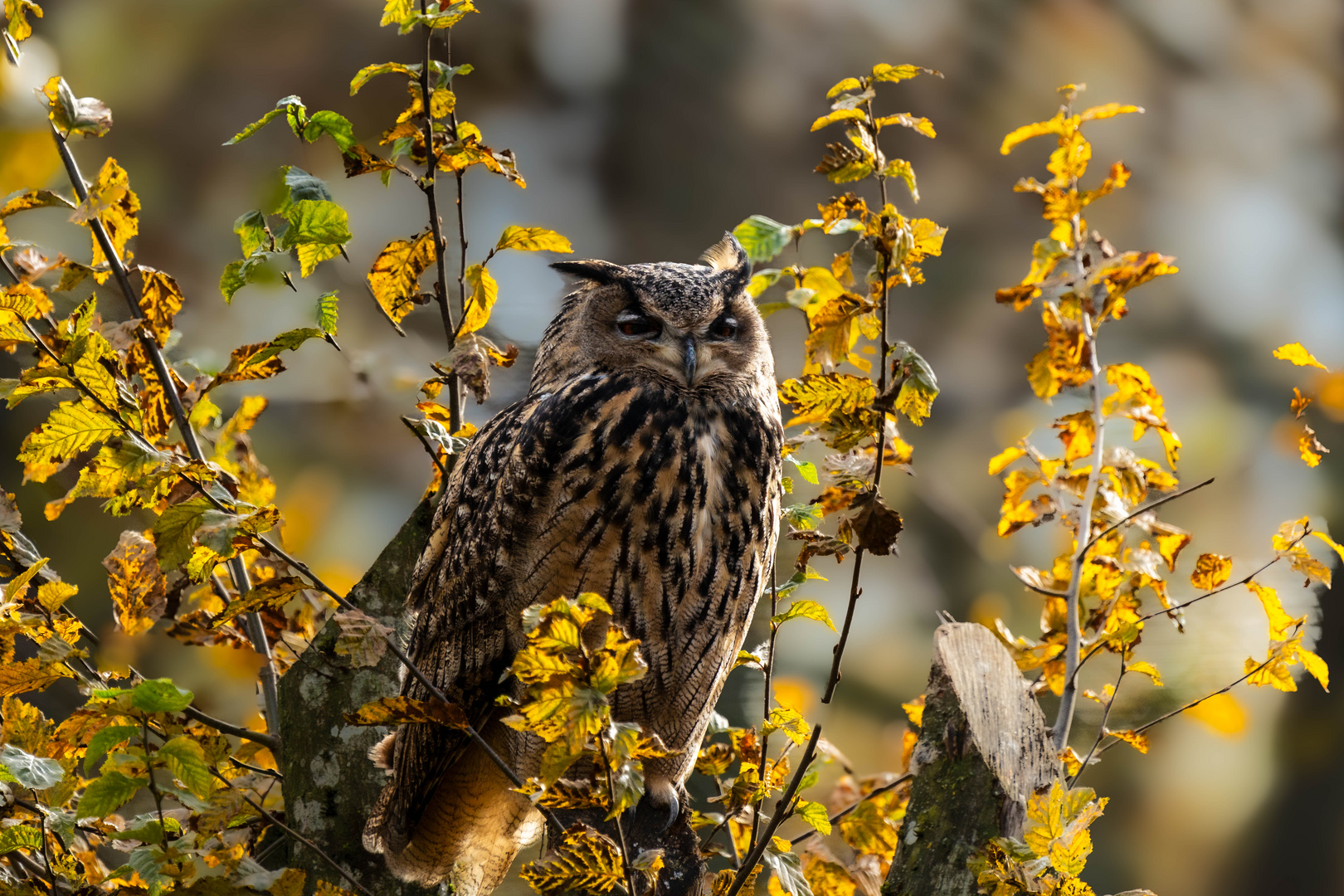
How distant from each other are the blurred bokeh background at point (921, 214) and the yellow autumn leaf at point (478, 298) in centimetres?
87

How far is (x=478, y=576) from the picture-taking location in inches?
43.6

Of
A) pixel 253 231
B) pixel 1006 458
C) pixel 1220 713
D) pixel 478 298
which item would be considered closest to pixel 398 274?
pixel 478 298

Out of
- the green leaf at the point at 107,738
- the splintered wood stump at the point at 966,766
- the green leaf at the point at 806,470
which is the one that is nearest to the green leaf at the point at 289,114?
the green leaf at the point at 107,738

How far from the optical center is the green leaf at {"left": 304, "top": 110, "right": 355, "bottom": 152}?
0.88 m

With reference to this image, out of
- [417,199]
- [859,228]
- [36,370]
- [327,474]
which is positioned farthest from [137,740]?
[417,199]

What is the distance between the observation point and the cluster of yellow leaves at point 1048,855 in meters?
0.78

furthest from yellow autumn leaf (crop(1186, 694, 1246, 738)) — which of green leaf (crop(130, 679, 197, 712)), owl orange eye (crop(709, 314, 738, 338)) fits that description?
green leaf (crop(130, 679, 197, 712))

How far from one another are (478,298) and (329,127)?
0.26 meters

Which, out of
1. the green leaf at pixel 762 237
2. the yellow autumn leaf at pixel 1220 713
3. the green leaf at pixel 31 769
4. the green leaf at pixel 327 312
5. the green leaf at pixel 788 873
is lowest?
the green leaf at pixel 31 769

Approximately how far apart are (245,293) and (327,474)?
0.49m

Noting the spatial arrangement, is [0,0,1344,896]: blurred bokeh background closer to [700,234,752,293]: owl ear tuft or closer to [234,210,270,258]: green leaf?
[700,234,752,293]: owl ear tuft

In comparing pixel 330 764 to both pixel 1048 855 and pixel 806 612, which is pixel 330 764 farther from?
pixel 1048 855

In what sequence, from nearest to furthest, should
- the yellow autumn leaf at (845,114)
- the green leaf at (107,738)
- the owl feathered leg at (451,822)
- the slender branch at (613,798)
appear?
1. the slender branch at (613,798)
2. the green leaf at (107,738)
3. the yellow autumn leaf at (845,114)
4. the owl feathered leg at (451,822)

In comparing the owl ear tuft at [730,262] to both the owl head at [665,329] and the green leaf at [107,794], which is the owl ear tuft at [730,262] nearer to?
the owl head at [665,329]
